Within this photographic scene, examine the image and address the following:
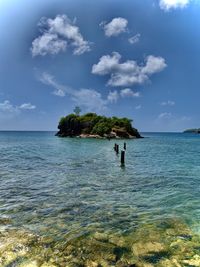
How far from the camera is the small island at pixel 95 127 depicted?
4168 inches

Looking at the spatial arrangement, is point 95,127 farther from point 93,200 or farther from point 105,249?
point 105,249

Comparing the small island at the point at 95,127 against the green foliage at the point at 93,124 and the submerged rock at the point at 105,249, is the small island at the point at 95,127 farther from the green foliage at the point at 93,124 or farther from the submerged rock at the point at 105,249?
the submerged rock at the point at 105,249

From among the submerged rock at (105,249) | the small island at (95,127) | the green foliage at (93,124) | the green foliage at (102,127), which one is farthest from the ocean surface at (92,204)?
the green foliage at (93,124)

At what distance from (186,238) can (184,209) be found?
3.15 meters

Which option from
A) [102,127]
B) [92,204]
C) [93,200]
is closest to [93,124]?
[102,127]

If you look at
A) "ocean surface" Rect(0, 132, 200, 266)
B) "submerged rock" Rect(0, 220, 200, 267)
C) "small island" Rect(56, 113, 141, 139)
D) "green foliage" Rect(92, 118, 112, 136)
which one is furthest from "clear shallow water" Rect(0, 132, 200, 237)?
"green foliage" Rect(92, 118, 112, 136)

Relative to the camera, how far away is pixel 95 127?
11181 cm

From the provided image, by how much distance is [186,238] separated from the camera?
737 cm

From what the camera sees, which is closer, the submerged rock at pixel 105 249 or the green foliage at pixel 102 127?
the submerged rock at pixel 105 249

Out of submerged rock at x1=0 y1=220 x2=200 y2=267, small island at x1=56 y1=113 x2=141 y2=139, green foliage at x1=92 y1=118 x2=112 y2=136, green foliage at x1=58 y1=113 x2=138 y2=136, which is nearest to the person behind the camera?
submerged rock at x1=0 y1=220 x2=200 y2=267

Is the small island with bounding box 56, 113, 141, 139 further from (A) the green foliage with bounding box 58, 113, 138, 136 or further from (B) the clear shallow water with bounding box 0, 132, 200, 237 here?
(B) the clear shallow water with bounding box 0, 132, 200, 237

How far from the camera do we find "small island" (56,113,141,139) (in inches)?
4168

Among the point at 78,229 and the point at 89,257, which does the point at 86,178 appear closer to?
the point at 78,229

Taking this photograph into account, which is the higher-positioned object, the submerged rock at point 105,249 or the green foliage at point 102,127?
the green foliage at point 102,127
